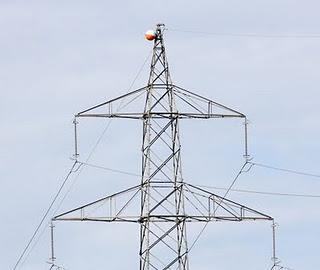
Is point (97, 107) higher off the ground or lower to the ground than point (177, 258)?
higher

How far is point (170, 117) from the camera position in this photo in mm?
97875

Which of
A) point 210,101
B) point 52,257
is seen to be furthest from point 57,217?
point 210,101

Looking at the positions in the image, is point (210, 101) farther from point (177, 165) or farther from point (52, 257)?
point (52, 257)

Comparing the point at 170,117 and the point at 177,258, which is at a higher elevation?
the point at 170,117

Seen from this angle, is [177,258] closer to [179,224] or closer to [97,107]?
[179,224]

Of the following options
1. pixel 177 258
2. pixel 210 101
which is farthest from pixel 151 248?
pixel 210 101

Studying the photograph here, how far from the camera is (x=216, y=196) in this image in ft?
323

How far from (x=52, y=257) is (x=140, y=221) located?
492 centimetres

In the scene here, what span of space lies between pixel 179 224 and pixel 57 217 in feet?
19.0

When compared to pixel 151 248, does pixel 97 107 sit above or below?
above

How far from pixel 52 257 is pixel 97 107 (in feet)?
24.9

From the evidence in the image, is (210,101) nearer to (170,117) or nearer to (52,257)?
(170,117)

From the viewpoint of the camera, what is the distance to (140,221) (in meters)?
98.2

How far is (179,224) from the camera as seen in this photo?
97.8 m
